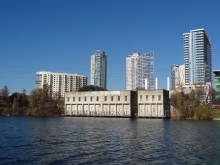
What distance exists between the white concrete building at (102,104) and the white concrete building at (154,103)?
3991 millimetres

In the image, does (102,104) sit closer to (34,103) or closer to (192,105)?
(34,103)

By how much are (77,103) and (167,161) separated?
99.4 metres

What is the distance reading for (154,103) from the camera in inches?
4136

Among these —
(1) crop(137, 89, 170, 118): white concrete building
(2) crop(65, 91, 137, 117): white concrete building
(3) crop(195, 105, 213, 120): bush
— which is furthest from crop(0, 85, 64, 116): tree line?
(3) crop(195, 105, 213, 120): bush

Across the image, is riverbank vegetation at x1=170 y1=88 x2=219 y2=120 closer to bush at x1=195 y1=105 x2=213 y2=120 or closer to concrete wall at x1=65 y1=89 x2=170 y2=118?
bush at x1=195 y1=105 x2=213 y2=120

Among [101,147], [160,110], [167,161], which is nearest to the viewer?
[167,161]

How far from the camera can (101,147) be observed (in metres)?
28.5

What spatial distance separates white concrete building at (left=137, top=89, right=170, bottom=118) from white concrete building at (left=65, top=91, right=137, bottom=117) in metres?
3.99

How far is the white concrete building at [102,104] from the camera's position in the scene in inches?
4316

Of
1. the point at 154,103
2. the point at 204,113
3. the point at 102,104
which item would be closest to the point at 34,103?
the point at 102,104

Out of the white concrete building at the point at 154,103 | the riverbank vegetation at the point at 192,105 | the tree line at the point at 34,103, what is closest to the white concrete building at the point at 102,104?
the white concrete building at the point at 154,103

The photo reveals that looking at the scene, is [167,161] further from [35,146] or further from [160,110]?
[160,110]

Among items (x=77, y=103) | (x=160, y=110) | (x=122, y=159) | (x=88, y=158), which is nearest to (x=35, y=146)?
(x=88, y=158)

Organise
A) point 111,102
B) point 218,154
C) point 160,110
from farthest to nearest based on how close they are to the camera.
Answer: point 111,102
point 160,110
point 218,154
